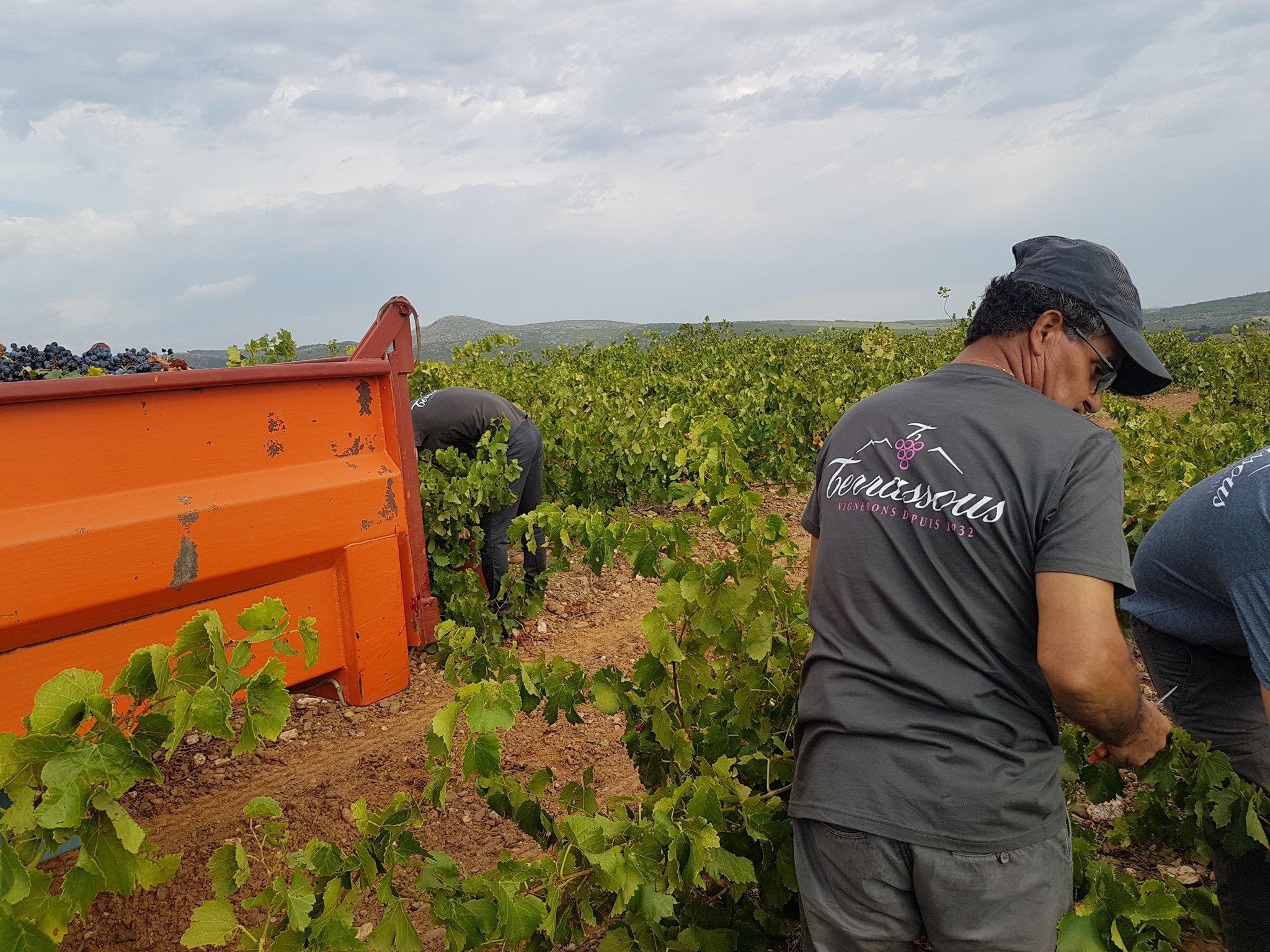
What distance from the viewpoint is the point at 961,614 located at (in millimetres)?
1524

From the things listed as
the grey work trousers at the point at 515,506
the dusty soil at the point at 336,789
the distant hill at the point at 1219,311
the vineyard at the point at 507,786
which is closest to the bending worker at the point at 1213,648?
the vineyard at the point at 507,786

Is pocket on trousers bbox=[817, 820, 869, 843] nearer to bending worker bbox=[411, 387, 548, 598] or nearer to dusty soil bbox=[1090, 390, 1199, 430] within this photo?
bending worker bbox=[411, 387, 548, 598]

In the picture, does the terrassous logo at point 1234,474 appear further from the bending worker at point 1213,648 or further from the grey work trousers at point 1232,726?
the grey work trousers at point 1232,726

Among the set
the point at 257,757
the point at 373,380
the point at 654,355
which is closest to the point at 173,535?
the point at 373,380

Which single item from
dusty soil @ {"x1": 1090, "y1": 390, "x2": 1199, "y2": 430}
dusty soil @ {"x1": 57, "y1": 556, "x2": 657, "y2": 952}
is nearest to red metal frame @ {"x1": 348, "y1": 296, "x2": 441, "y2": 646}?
dusty soil @ {"x1": 57, "y1": 556, "x2": 657, "y2": 952}

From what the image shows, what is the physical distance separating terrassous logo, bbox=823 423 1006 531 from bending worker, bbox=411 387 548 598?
3597 mm

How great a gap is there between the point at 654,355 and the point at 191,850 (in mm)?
15957

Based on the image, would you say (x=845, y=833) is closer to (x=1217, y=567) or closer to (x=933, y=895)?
(x=933, y=895)

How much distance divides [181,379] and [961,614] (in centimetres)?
231

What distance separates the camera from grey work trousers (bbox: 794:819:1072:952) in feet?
4.90

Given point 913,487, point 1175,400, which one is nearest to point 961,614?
point 913,487

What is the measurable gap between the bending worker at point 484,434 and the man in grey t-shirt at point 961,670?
3688 millimetres

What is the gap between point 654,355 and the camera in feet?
60.2

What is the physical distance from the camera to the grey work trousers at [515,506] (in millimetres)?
5277
